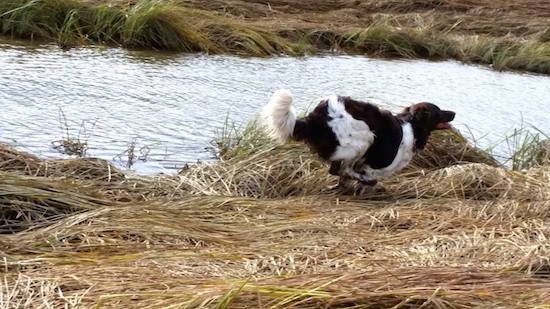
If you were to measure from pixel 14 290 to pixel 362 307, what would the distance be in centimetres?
111

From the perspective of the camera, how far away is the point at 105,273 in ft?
10.3

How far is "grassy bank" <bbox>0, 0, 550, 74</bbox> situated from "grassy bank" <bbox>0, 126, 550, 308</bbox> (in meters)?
5.44

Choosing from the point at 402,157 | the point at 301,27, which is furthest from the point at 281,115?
the point at 301,27

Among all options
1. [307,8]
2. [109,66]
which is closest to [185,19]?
[109,66]

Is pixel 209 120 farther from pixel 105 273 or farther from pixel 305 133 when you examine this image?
pixel 105 273

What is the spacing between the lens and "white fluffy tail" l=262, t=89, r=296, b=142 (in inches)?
204

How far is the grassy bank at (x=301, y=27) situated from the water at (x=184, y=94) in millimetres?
550

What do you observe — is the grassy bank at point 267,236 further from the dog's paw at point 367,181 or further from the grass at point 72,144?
the grass at point 72,144

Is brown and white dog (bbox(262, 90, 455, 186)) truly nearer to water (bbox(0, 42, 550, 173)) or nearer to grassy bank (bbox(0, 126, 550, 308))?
grassy bank (bbox(0, 126, 550, 308))

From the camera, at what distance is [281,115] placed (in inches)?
205

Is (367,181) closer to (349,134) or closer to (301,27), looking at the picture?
(349,134)

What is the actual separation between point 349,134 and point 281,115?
0.47 meters

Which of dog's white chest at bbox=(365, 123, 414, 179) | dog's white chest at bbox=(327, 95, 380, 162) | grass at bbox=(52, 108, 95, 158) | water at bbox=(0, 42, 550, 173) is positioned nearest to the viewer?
dog's white chest at bbox=(327, 95, 380, 162)

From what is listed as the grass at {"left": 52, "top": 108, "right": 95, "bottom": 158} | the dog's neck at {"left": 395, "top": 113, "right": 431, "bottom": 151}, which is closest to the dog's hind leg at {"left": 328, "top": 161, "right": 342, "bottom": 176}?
the dog's neck at {"left": 395, "top": 113, "right": 431, "bottom": 151}
